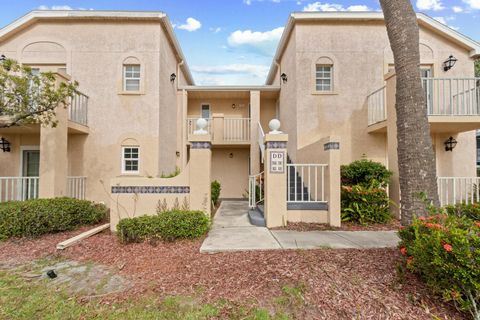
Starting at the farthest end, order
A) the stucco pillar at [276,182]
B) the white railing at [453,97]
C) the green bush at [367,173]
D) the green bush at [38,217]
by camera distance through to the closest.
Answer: the white railing at [453,97]
the green bush at [367,173]
the stucco pillar at [276,182]
the green bush at [38,217]

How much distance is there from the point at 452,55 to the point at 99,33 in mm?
14349

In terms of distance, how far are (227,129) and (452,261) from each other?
10.9 meters

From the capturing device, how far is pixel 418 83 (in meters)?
4.36

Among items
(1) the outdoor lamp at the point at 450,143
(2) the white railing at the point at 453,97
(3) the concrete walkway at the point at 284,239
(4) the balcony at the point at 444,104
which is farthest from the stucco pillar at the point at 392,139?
(1) the outdoor lamp at the point at 450,143

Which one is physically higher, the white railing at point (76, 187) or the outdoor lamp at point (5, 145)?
the outdoor lamp at point (5, 145)

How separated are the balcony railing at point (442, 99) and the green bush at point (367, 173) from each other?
7.70ft

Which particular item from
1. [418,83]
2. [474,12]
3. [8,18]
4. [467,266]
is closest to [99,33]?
[8,18]

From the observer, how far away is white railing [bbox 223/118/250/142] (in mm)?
12859

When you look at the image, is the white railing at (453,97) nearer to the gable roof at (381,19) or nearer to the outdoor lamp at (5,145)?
the gable roof at (381,19)

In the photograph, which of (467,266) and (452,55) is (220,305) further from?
(452,55)

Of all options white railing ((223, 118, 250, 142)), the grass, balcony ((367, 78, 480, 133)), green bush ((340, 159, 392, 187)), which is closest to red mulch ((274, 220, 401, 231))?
green bush ((340, 159, 392, 187))

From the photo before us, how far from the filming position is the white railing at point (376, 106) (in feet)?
30.5

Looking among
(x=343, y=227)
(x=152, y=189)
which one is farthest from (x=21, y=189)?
(x=343, y=227)

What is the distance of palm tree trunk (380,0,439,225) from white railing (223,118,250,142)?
8.69 m
